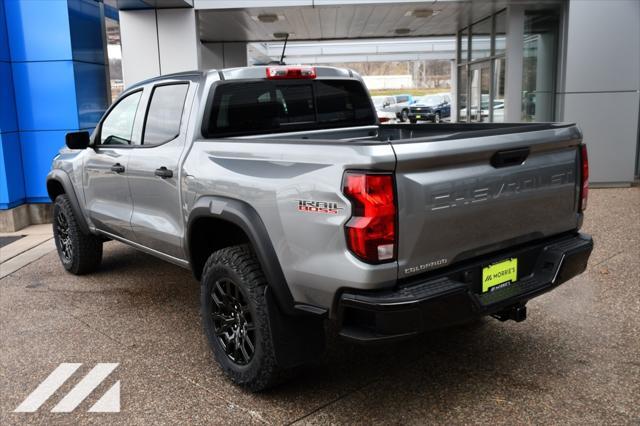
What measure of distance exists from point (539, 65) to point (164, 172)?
8.85m

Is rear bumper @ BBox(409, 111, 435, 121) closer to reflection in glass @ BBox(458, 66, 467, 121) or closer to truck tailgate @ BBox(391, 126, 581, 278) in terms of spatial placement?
reflection in glass @ BBox(458, 66, 467, 121)

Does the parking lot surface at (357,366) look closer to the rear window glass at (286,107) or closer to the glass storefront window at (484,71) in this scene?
the rear window glass at (286,107)

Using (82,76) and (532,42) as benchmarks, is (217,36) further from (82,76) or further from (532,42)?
(532,42)

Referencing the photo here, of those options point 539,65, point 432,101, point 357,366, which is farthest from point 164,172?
point 432,101

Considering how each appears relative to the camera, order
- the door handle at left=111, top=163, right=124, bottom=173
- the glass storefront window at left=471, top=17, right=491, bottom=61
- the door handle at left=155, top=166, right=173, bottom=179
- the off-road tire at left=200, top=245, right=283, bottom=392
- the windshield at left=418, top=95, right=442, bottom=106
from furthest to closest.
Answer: the windshield at left=418, top=95, right=442, bottom=106 < the glass storefront window at left=471, top=17, right=491, bottom=61 < the door handle at left=111, top=163, right=124, bottom=173 < the door handle at left=155, top=166, right=173, bottom=179 < the off-road tire at left=200, top=245, right=283, bottom=392

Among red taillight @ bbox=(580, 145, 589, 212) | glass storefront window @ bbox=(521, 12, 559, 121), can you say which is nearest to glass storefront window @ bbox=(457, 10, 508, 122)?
glass storefront window @ bbox=(521, 12, 559, 121)

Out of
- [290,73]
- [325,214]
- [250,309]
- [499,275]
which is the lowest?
[250,309]

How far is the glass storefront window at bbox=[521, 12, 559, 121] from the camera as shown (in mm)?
10617

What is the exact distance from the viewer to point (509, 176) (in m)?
3.03

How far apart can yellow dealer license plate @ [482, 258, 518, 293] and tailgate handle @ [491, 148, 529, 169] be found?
1.65 ft

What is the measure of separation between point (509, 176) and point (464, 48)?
12.6m

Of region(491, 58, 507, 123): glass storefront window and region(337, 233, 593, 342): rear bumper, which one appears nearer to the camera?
region(337, 233, 593, 342): rear bumper

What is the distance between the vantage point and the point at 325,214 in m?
2.75

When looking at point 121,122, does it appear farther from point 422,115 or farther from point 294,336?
point 422,115
